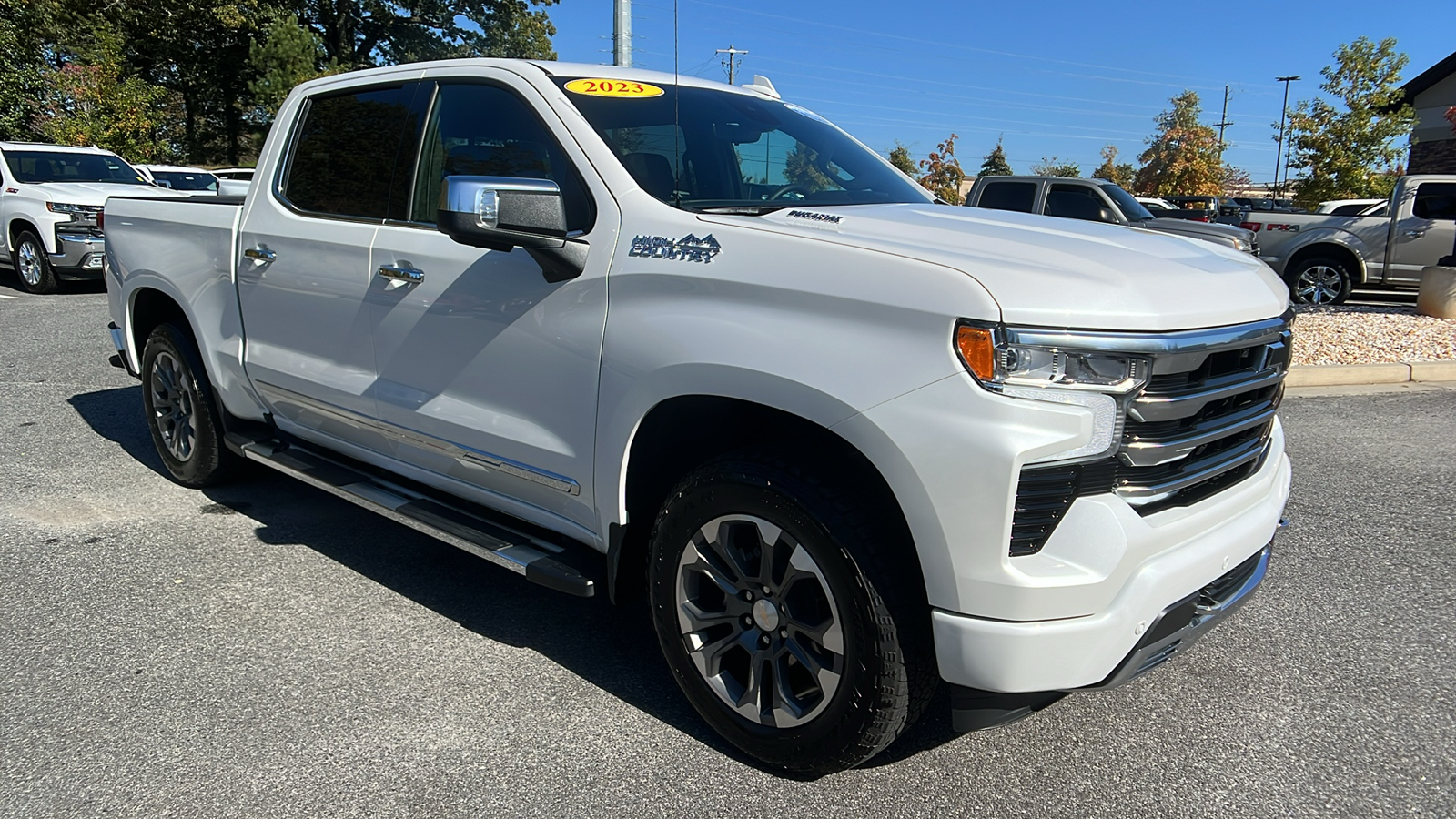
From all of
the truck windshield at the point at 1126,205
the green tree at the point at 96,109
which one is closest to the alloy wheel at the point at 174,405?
the truck windshield at the point at 1126,205

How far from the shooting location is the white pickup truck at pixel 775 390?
2225mm

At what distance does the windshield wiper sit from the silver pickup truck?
40.7 ft

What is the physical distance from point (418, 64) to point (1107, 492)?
9.73ft

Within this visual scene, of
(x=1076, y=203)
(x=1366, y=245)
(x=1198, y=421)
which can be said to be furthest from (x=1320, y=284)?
(x=1198, y=421)

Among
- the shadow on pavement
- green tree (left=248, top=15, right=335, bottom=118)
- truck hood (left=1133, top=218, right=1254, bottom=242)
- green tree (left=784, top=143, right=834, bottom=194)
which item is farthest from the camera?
green tree (left=248, top=15, right=335, bottom=118)

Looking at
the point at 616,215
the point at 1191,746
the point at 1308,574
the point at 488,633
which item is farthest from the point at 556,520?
the point at 1308,574

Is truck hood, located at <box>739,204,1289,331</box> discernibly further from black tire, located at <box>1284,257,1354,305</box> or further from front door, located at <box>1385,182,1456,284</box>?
front door, located at <box>1385,182,1456,284</box>

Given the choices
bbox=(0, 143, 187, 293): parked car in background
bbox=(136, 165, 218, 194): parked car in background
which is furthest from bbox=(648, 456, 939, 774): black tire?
bbox=(136, 165, 218, 194): parked car in background

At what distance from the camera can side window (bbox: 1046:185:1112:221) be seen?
12.6 metres

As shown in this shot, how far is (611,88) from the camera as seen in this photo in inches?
135

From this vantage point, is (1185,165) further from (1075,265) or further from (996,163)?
(1075,265)

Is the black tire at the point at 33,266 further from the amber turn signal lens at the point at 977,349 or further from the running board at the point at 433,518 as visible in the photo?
the amber turn signal lens at the point at 977,349

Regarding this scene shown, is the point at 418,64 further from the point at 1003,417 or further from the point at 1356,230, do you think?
the point at 1356,230

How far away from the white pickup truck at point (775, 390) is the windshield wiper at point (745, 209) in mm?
46
